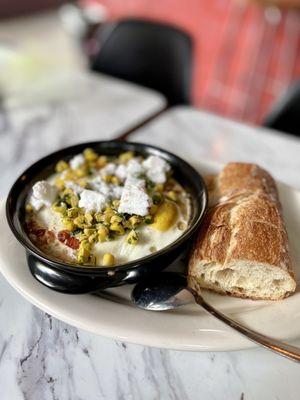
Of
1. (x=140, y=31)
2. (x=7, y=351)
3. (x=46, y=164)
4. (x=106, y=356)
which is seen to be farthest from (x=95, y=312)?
(x=140, y=31)

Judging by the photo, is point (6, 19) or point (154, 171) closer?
point (154, 171)

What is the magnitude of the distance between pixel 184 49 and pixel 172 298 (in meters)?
1.65

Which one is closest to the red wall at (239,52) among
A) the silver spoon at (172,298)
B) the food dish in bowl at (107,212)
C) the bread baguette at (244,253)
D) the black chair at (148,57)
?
the black chair at (148,57)

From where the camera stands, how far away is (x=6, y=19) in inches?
228

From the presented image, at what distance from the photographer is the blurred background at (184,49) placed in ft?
7.23

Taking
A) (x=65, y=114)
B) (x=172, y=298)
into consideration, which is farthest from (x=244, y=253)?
(x=65, y=114)

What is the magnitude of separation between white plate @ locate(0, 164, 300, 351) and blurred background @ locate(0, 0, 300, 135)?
1214mm

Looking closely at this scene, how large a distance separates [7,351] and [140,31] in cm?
186

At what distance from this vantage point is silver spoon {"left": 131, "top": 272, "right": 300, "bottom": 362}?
31.6 inches

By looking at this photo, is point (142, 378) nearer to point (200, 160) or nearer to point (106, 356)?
point (106, 356)

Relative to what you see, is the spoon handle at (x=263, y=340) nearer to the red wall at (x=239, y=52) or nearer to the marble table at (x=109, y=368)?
the marble table at (x=109, y=368)

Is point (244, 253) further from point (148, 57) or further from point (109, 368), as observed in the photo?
point (148, 57)

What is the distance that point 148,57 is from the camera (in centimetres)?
229

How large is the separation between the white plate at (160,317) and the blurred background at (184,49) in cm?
121
